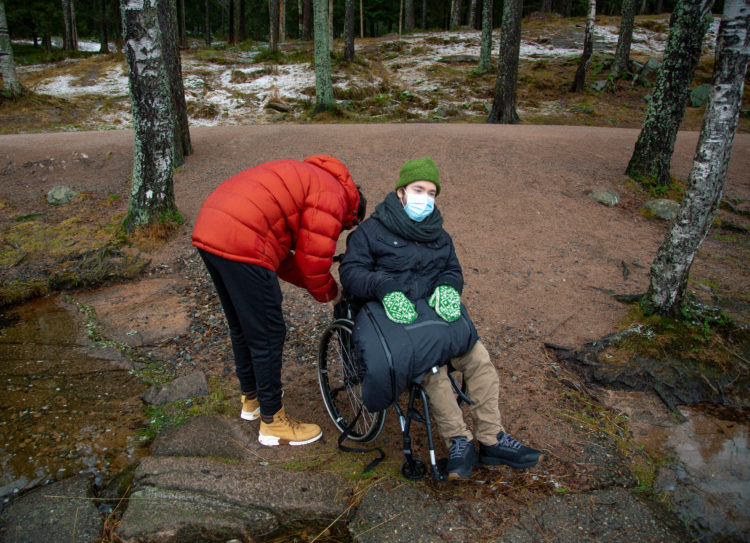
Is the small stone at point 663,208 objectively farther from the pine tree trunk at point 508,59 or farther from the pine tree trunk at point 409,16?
the pine tree trunk at point 409,16

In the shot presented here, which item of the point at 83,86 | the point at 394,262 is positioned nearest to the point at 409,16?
the point at 83,86

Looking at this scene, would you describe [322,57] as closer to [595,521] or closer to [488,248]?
[488,248]

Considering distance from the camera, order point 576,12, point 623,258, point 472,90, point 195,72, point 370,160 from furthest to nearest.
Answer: point 576,12, point 195,72, point 472,90, point 370,160, point 623,258

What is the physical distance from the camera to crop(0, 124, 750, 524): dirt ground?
12.3 feet

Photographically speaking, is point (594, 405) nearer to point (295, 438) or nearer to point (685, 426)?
point (685, 426)

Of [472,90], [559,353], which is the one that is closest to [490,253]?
[559,353]

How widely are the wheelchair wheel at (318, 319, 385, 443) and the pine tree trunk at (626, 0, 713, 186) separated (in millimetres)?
6605

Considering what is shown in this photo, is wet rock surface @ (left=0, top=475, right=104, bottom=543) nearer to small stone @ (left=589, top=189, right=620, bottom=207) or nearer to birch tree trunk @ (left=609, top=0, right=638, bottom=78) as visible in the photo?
small stone @ (left=589, top=189, right=620, bottom=207)

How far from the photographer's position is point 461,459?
8.05 ft

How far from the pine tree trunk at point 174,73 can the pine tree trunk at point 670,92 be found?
24.0ft

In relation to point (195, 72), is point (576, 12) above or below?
above

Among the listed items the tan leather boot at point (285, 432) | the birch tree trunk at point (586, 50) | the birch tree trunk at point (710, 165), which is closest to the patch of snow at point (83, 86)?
the birch tree trunk at point (586, 50)

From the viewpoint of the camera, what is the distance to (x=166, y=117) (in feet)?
18.8

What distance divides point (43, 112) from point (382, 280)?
14285mm
